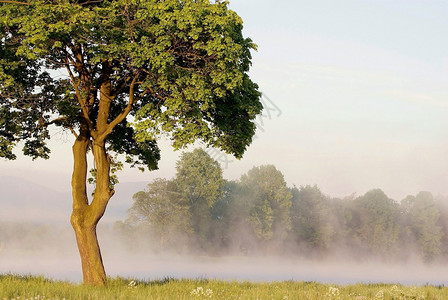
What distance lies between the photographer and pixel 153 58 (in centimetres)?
2095

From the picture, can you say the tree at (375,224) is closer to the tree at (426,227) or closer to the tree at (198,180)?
the tree at (426,227)

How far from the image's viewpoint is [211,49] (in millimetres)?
21531

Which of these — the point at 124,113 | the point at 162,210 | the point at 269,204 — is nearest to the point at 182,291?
the point at 124,113

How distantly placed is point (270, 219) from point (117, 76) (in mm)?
78475

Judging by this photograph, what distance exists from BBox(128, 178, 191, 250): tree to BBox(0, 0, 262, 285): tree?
5632cm

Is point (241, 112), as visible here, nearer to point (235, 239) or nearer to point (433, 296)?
point (433, 296)

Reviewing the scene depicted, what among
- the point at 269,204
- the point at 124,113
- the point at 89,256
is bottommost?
the point at 89,256

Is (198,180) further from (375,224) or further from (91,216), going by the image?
(91,216)

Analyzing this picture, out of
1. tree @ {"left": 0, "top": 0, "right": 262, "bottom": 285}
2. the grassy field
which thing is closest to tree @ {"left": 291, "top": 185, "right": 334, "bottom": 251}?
the grassy field

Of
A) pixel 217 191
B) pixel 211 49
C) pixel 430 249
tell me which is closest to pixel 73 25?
pixel 211 49

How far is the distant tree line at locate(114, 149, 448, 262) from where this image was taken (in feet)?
288

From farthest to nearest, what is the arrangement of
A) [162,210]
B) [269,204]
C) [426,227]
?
[426,227] → [269,204] → [162,210]

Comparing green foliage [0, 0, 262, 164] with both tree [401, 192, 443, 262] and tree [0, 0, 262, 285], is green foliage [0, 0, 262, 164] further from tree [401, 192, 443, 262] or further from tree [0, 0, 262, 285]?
tree [401, 192, 443, 262]

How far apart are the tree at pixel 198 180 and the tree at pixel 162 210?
2.92 metres
